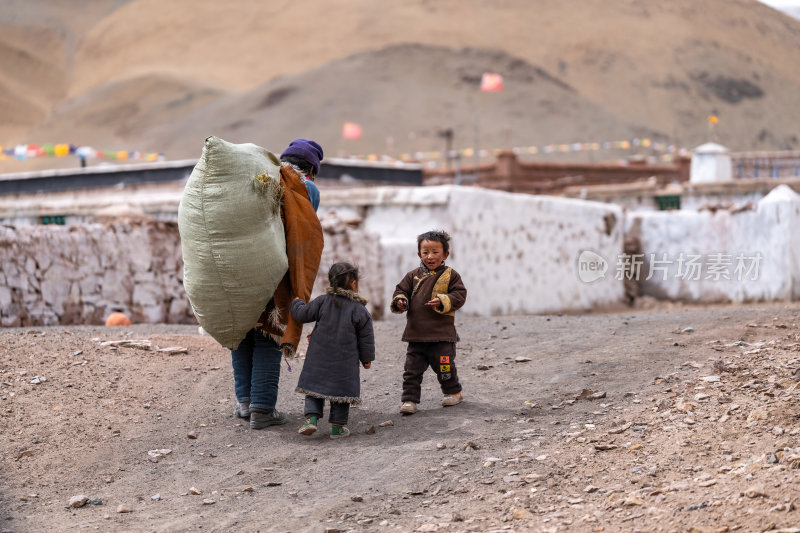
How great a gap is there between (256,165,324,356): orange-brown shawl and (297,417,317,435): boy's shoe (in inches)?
14.9

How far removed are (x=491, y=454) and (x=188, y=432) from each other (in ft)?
5.85

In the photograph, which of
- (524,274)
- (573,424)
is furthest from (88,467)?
(524,274)

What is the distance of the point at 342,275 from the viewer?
530 centimetres

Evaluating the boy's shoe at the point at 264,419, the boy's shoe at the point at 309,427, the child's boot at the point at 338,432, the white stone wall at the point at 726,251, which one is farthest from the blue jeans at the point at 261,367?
Result: the white stone wall at the point at 726,251

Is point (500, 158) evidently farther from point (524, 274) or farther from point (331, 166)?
point (524, 274)

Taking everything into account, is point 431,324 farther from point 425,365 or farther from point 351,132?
point 351,132

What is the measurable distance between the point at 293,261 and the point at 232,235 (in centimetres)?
39

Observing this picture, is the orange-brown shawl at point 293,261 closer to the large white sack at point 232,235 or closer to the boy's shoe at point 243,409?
the large white sack at point 232,235

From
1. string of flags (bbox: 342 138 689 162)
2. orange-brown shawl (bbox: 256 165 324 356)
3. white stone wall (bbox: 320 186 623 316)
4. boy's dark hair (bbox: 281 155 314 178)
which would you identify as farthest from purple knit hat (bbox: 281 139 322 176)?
string of flags (bbox: 342 138 689 162)

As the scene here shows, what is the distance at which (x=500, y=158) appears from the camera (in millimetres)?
24188

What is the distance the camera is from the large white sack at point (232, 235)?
5.19 metres

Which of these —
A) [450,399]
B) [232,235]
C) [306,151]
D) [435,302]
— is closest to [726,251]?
[450,399]

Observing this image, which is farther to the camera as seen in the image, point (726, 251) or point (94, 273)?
point (726, 251)

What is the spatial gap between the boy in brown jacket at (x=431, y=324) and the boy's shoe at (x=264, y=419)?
28.2 inches
